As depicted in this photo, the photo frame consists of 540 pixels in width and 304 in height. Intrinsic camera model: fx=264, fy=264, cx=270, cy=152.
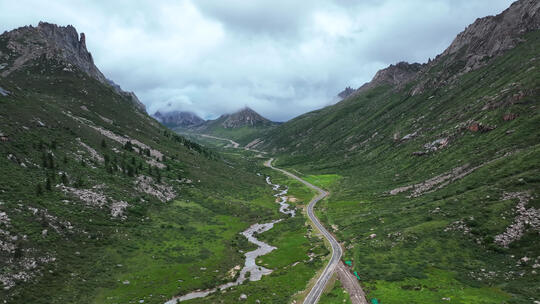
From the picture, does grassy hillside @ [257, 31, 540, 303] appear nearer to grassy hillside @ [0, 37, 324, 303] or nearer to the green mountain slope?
the green mountain slope

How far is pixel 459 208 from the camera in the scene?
213 ft

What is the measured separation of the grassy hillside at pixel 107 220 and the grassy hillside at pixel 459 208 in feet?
58.8

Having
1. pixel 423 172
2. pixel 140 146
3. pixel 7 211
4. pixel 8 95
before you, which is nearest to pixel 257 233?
pixel 7 211

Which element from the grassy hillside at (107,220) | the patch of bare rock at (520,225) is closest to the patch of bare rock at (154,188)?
the grassy hillside at (107,220)

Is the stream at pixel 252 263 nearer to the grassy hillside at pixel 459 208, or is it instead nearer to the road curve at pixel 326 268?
the road curve at pixel 326 268

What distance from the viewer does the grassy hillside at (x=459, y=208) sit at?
43906 mm

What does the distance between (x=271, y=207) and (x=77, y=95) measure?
145 meters

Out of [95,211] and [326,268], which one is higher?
[95,211]

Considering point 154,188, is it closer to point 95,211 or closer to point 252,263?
point 95,211

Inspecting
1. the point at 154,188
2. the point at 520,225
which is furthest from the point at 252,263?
the point at 520,225

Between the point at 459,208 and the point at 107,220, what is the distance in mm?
88977

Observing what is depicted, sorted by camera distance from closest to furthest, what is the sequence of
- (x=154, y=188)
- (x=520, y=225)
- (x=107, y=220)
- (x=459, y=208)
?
(x=520, y=225) < (x=459, y=208) < (x=107, y=220) < (x=154, y=188)

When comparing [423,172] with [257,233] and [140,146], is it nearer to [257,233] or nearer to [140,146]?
[257,233]

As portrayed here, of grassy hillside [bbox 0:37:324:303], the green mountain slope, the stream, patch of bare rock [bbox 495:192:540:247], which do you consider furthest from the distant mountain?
patch of bare rock [bbox 495:192:540:247]
